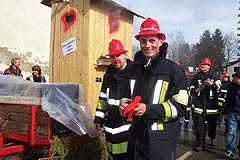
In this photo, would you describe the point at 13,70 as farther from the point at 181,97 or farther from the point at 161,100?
the point at 181,97

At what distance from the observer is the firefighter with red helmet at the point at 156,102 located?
95.8 inches

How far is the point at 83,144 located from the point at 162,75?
269 centimetres

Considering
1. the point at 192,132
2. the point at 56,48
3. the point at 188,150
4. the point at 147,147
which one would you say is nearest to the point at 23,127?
the point at 56,48

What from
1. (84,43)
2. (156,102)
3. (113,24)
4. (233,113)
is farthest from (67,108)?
(233,113)

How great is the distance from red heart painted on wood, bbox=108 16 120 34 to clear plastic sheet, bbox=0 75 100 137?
4.79 feet

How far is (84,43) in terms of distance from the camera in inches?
213

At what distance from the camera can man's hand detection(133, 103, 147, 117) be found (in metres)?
2.29

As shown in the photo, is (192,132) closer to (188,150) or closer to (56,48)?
(188,150)

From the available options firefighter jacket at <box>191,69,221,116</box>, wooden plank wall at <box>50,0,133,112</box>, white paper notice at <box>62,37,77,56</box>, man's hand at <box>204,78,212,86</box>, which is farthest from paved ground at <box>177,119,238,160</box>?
white paper notice at <box>62,37,77,56</box>

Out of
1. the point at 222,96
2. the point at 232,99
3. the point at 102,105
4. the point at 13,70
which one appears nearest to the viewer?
the point at 102,105

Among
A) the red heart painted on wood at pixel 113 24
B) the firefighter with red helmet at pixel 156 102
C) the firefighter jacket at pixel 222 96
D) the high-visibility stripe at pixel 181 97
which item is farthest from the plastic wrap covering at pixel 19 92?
the firefighter jacket at pixel 222 96

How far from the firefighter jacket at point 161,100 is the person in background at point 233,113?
4.43m

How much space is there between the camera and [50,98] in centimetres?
451

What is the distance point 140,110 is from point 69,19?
3.78m
